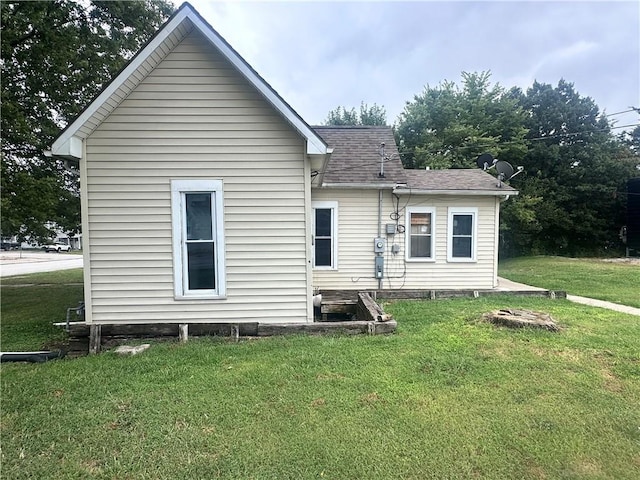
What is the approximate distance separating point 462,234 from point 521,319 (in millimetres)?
3836

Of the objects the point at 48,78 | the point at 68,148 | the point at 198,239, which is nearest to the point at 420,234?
the point at 198,239

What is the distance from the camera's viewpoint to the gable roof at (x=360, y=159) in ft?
30.2

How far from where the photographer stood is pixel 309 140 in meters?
5.29

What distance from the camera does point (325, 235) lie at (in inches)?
368

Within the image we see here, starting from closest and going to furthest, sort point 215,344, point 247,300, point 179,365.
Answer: point 179,365 < point 215,344 < point 247,300

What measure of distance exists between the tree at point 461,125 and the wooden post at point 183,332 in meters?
Answer: 19.2

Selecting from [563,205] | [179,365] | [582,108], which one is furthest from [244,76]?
[582,108]

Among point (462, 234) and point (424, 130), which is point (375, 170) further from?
point (424, 130)

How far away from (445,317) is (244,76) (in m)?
5.45

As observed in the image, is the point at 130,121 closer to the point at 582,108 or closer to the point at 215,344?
the point at 215,344

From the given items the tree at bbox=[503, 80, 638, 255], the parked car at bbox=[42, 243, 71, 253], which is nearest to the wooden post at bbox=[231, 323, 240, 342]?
the tree at bbox=[503, 80, 638, 255]

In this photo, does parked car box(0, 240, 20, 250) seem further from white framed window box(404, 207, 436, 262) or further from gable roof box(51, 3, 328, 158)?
white framed window box(404, 207, 436, 262)

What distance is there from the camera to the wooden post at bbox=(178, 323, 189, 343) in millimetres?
5348

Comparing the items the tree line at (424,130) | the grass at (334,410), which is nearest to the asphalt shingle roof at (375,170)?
the grass at (334,410)
